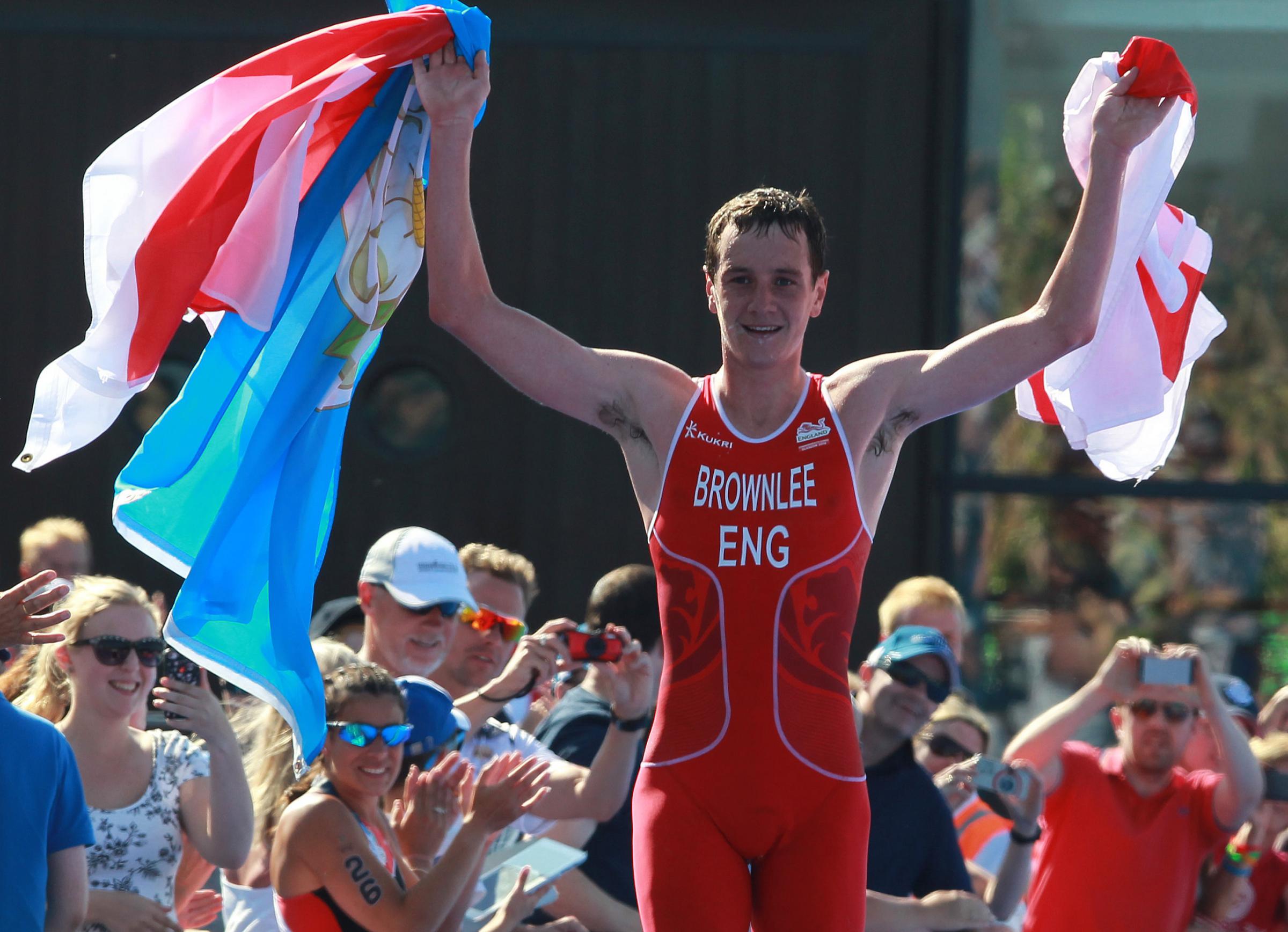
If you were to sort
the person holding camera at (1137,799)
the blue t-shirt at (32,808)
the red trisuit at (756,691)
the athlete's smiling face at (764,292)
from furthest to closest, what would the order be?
the person holding camera at (1137,799) < the blue t-shirt at (32,808) < the athlete's smiling face at (764,292) < the red trisuit at (756,691)

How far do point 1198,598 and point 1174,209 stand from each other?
4.50 metres

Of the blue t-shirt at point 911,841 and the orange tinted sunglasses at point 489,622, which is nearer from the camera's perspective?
the blue t-shirt at point 911,841

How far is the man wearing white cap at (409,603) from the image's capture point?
4738 millimetres

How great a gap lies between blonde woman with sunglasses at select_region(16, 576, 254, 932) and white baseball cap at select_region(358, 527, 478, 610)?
0.84 meters

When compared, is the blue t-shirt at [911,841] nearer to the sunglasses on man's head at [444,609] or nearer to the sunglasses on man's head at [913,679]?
the sunglasses on man's head at [913,679]

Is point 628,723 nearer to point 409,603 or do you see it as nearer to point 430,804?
point 430,804

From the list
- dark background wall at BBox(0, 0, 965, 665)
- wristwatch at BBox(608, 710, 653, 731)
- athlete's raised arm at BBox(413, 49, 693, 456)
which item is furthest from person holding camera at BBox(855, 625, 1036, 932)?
dark background wall at BBox(0, 0, 965, 665)

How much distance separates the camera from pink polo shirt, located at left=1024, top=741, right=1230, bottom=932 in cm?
486

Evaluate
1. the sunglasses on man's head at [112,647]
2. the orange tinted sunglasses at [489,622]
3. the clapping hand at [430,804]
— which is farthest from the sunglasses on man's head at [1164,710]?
the sunglasses on man's head at [112,647]

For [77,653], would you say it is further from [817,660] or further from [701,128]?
[701,128]

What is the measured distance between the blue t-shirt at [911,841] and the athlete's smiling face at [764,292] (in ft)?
5.20

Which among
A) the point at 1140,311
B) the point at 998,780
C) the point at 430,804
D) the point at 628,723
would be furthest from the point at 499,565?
the point at 1140,311

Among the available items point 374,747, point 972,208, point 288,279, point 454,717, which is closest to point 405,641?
point 454,717

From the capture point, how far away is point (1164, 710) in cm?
495
